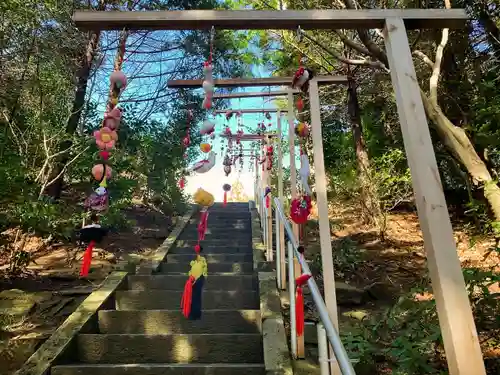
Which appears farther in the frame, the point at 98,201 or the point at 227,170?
the point at 227,170

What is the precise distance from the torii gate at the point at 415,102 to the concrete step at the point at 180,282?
1929mm

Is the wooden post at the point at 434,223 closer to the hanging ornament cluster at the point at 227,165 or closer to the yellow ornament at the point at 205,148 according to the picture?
the yellow ornament at the point at 205,148

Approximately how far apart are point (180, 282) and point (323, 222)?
2.18 metres

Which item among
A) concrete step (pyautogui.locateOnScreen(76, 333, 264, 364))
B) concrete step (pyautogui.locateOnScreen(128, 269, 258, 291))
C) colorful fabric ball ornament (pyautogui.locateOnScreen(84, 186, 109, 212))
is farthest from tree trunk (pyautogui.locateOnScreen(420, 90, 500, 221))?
colorful fabric ball ornament (pyautogui.locateOnScreen(84, 186, 109, 212))

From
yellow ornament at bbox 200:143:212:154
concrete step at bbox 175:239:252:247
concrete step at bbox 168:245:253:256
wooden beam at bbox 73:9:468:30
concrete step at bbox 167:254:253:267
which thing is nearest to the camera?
wooden beam at bbox 73:9:468:30

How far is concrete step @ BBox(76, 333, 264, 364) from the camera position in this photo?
114 inches

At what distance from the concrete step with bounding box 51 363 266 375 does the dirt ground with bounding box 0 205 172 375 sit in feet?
1.53

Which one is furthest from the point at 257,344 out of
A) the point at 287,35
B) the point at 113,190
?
the point at 287,35

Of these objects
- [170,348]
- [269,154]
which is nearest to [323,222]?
[170,348]

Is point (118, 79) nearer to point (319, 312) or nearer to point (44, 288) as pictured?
point (319, 312)

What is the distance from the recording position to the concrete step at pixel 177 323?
10.6 feet

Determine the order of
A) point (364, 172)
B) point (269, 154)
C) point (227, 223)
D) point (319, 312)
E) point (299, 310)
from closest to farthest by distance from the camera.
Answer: point (319, 312) < point (299, 310) < point (269, 154) < point (364, 172) < point (227, 223)

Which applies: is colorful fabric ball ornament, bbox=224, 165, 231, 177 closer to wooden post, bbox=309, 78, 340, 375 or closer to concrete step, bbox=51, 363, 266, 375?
wooden post, bbox=309, 78, 340, 375

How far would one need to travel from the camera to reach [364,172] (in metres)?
6.48
